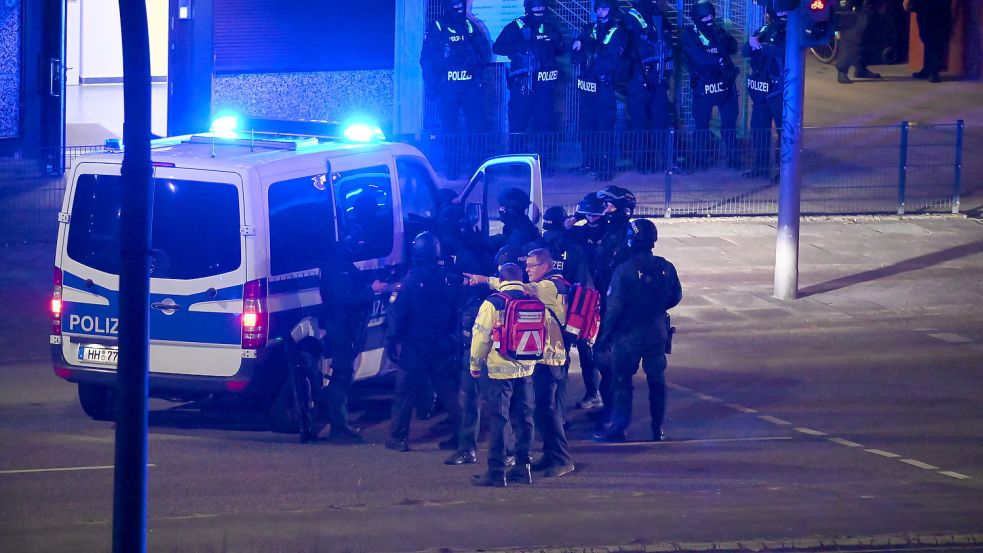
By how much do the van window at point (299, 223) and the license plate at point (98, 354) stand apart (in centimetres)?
135

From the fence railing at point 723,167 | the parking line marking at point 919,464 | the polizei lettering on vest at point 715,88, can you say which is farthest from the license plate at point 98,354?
the polizei lettering on vest at point 715,88

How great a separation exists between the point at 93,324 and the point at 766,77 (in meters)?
13.4

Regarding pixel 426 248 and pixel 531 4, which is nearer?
pixel 426 248

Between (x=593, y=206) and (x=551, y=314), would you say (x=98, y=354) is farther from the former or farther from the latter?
(x=593, y=206)

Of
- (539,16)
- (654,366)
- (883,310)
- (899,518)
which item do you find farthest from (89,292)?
(539,16)

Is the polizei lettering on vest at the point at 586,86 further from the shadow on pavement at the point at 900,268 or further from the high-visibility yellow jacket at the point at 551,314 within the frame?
the high-visibility yellow jacket at the point at 551,314

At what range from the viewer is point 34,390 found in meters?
12.1

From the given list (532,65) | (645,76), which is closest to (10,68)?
(532,65)

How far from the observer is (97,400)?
1076cm

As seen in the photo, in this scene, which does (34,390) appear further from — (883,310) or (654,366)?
(883,310)

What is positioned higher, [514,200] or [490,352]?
[514,200]

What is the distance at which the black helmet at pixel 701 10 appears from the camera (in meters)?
21.2

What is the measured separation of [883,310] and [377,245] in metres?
7.32

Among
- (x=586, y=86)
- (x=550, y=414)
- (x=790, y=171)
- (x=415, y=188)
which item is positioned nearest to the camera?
(x=550, y=414)
